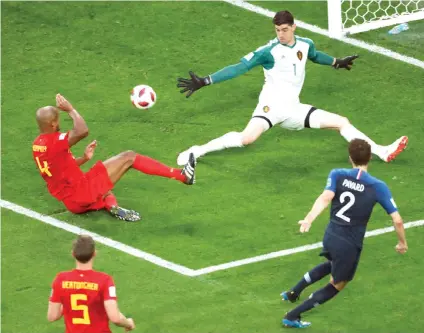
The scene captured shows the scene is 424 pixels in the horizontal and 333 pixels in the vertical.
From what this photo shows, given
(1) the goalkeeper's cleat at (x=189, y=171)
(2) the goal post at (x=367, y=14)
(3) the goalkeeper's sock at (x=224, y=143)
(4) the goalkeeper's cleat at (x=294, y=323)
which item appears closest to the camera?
(4) the goalkeeper's cleat at (x=294, y=323)

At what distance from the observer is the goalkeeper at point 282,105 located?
15.6m

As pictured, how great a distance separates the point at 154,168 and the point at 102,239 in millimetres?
1031

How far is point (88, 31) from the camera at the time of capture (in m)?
19.2

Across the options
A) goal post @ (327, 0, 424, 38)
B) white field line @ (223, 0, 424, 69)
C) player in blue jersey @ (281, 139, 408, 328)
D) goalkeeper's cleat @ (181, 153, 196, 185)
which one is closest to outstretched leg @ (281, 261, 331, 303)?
player in blue jersey @ (281, 139, 408, 328)

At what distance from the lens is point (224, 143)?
623 inches

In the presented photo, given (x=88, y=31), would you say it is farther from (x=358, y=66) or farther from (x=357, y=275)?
(x=357, y=275)

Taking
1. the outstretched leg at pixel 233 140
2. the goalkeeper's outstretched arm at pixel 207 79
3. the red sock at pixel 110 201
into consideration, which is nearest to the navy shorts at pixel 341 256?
the red sock at pixel 110 201

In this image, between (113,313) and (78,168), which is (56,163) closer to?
(78,168)

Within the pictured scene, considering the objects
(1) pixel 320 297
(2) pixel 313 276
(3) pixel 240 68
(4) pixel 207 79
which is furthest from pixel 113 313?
(3) pixel 240 68

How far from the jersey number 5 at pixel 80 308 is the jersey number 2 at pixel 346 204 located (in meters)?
2.65

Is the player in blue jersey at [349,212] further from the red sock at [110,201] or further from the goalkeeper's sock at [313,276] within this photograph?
the red sock at [110,201]

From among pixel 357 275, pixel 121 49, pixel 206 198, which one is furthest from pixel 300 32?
pixel 357 275

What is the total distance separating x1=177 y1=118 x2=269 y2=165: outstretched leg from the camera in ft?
51.4

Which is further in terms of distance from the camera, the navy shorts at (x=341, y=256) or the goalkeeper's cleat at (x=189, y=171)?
the goalkeeper's cleat at (x=189, y=171)
